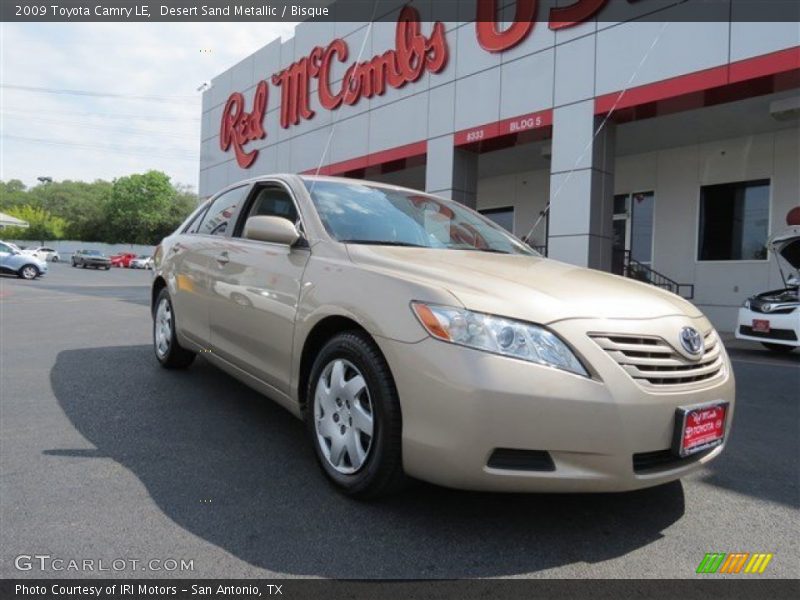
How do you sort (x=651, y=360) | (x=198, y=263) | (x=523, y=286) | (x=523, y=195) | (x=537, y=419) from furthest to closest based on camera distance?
1. (x=523, y=195)
2. (x=198, y=263)
3. (x=523, y=286)
4. (x=651, y=360)
5. (x=537, y=419)

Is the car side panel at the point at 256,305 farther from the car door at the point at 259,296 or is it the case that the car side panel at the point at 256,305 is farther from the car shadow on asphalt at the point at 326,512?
the car shadow on asphalt at the point at 326,512

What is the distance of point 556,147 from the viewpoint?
11320 mm

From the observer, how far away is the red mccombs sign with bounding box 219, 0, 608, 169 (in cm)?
1188

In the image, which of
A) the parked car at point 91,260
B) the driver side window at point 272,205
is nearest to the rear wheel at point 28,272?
the parked car at point 91,260

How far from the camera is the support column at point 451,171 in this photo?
13.5m

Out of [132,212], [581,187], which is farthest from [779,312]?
[132,212]

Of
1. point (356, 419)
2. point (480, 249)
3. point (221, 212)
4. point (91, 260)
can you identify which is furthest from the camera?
point (91, 260)

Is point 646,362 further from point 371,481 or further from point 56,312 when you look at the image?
point 56,312

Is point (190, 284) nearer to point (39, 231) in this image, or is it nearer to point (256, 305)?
point (256, 305)

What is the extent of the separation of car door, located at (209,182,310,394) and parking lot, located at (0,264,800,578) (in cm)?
51

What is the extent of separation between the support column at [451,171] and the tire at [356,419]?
10.9 meters

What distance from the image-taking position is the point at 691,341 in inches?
101

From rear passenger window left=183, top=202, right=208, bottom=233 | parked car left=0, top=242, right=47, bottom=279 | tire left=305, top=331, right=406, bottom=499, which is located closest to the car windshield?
tire left=305, top=331, right=406, bottom=499

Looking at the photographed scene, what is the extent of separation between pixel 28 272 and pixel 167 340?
77.0 feet
